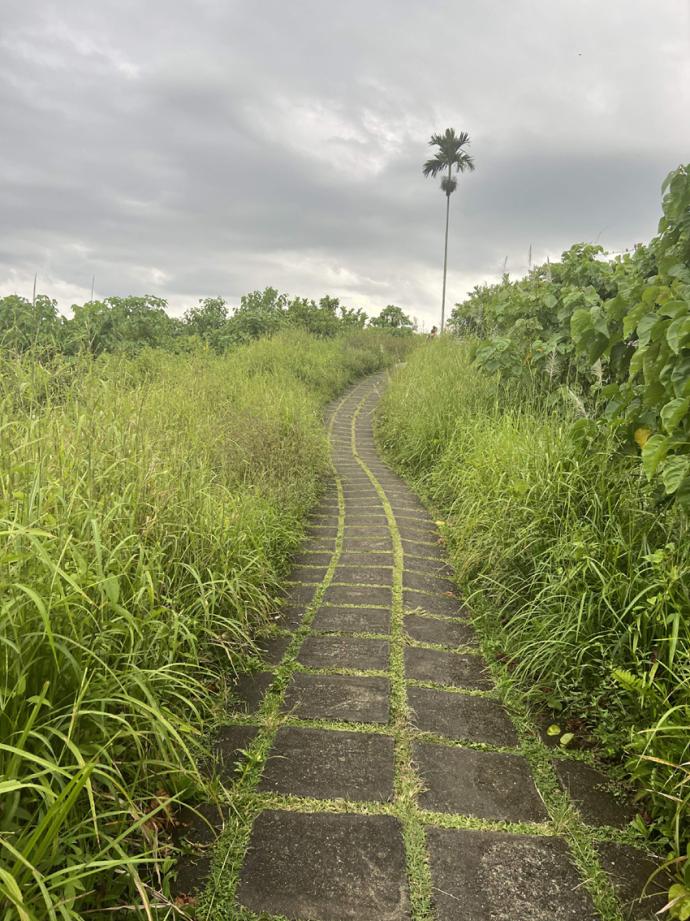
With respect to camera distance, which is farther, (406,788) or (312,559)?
(312,559)

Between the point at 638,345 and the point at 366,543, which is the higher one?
the point at 638,345

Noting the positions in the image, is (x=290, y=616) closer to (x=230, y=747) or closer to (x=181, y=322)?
(x=230, y=747)

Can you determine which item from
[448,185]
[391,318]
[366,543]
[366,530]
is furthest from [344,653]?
[448,185]

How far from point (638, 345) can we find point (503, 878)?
2.27m

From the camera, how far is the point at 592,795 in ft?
6.69

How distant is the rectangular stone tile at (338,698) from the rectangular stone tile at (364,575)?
117 cm

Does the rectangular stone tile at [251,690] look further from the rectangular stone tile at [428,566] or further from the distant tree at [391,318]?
A: the distant tree at [391,318]

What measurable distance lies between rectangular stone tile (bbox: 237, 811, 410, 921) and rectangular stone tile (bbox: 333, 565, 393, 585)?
201 centimetres

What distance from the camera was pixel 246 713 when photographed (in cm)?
241

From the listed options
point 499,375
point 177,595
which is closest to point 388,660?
point 177,595

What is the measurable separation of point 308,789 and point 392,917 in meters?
0.52

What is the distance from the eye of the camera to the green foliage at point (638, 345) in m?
2.27

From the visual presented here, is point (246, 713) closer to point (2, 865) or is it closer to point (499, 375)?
point (2, 865)

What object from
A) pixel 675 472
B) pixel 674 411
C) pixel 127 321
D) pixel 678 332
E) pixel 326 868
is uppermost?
pixel 127 321
